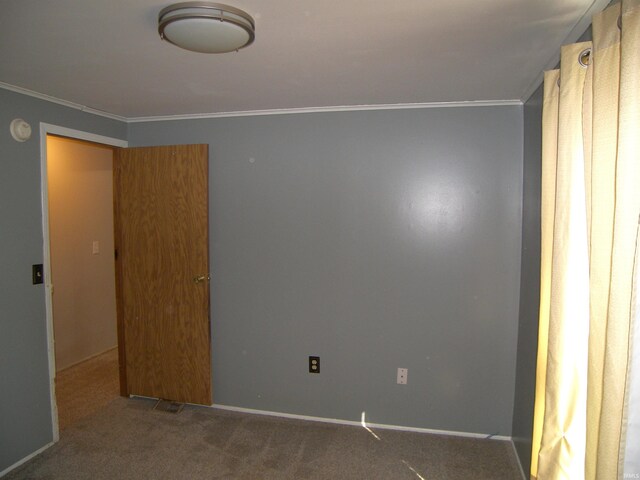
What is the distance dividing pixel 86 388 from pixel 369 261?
2.77 metres

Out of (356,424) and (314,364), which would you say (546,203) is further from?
(356,424)

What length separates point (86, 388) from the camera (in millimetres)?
3242

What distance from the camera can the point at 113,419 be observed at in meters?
2.78

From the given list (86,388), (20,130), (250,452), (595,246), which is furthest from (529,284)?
(86,388)

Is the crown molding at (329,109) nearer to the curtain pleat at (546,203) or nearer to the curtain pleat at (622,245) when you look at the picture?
the curtain pleat at (546,203)

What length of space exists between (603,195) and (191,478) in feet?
8.15

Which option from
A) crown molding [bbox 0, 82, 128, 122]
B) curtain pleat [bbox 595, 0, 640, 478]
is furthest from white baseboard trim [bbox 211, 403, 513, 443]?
crown molding [bbox 0, 82, 128, 122]

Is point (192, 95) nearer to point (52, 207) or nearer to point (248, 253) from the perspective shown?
point (248, 253)

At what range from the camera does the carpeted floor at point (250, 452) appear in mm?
2213

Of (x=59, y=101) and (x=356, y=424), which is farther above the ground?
(x=59, y=101)

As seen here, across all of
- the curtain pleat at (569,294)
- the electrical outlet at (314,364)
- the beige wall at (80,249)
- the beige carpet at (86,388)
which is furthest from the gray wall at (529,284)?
the beige wall at (80,249)

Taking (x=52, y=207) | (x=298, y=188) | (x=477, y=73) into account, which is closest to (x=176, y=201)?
(x=298, y=188)

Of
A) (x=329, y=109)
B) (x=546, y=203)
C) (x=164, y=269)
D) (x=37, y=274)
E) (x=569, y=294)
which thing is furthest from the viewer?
(x=164, y=269)

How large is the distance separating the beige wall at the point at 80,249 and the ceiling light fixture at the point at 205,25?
2788 mm
